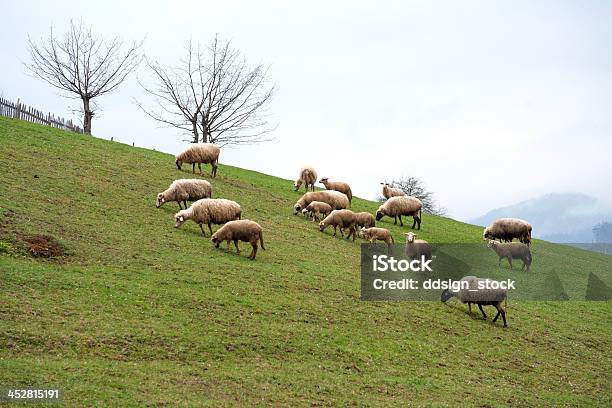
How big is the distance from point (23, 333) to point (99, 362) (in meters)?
1.78

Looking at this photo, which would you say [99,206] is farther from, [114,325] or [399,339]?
[399,339]

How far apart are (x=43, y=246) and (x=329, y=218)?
1319 centimetres

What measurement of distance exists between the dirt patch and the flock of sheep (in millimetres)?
4918

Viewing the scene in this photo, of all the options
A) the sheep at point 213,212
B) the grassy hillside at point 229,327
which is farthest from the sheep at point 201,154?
the sheep at point 213,212

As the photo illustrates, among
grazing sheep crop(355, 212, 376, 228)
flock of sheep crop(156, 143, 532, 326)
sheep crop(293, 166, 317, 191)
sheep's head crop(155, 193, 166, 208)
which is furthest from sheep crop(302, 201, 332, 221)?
sheep's head crop(155, 193, 166, 208)

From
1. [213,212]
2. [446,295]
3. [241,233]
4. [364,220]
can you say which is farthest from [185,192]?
[446,295]

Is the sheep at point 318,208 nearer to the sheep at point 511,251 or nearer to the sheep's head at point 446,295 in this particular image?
the sheep at point 511,251

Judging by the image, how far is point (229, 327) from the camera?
52.3 ft

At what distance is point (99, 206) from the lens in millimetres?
24922

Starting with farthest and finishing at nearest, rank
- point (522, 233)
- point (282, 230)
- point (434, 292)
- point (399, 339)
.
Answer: point (522, 233) < point (282, 230) < point (434, 292) < point (399, 339)

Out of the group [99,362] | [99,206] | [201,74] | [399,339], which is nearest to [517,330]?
[399,339]

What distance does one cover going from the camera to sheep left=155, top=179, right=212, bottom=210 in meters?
26.3

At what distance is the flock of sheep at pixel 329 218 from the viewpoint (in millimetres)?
21734

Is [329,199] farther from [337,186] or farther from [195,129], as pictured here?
[195,129]
